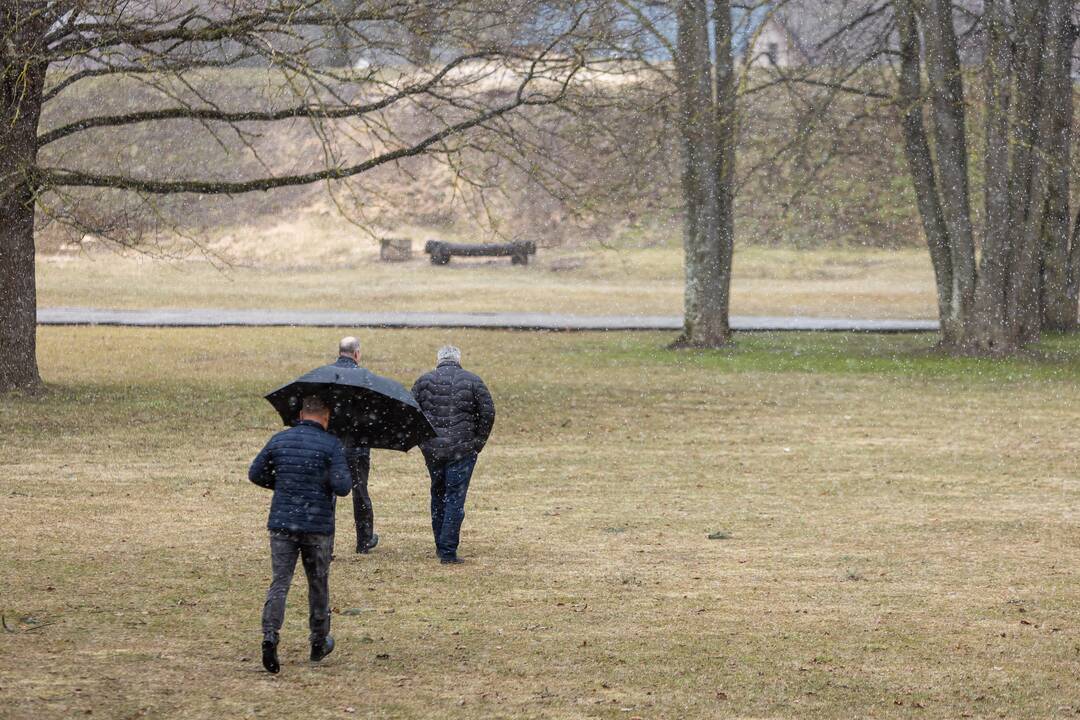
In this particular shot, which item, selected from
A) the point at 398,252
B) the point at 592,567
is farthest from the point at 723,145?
the point at 398,252

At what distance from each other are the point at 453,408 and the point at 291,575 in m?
3.05

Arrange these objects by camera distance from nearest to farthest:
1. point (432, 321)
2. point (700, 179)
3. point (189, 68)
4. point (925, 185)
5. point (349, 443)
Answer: point (349, 443)
point (189, 68)
point (925, 185)
point (700, 179)
point (432, 321)

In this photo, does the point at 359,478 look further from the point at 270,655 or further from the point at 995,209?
the point at 995,209

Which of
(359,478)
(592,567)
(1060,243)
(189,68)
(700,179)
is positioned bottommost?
(592,567)

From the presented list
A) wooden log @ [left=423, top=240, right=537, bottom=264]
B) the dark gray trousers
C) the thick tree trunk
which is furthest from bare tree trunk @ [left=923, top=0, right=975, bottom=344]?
wooden log @ [left=423, top=240, right=537, bottom=264]

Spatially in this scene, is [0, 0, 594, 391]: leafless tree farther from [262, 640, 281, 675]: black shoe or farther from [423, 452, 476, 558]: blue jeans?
[262, 640, 281, 675]: black shoe

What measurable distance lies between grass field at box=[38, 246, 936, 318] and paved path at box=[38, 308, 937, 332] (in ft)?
9.59

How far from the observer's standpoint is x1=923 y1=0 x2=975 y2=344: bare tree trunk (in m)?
27.8

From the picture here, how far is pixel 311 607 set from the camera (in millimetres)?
8023

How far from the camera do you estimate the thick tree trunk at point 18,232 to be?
20.2 meters

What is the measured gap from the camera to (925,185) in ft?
97.2

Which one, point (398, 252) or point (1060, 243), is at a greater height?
point (398, 252)

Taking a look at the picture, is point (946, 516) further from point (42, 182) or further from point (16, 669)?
point (42, 182)

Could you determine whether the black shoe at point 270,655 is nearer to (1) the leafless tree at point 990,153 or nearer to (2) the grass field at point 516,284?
(1) the leafless tree at point 990,153
